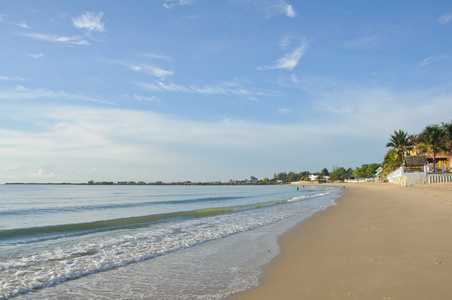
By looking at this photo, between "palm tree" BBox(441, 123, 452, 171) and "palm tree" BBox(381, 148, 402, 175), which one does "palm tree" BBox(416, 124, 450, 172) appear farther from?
"palm tree" BBox(381, 148, 402, 175)

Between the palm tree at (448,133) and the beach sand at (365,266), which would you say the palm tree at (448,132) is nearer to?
the palm tree at (448,133)

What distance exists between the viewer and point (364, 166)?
153 meters

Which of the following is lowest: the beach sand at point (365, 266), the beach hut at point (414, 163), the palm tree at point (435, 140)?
the beach sand at point (365, 266)

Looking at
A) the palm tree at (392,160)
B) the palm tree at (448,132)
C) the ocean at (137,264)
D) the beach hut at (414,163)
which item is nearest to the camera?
the ocean at (137,264)

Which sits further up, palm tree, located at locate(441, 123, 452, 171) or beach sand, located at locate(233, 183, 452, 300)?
palm tree, located at locate(441, 123, 452, 171)

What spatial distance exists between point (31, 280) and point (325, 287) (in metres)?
5.82

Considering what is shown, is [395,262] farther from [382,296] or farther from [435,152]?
[435,152]

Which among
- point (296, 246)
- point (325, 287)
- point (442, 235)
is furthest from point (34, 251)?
point (442, 235)

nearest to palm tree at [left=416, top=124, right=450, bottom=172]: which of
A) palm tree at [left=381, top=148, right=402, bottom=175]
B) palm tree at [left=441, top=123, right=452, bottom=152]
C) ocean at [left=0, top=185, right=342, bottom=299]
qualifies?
palm tree at [left=441, top=123, right=452, bottom=152]

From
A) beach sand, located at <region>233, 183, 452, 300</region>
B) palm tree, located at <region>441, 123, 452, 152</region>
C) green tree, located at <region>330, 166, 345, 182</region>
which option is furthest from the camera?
green tree, located at <region>330, 166, 345, 182</region>

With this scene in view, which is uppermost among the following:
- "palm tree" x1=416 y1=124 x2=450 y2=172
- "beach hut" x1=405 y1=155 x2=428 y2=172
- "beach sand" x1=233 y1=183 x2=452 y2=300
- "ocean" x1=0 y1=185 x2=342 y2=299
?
"palm tree" x1=416 y1=124 x2=450 y2=172

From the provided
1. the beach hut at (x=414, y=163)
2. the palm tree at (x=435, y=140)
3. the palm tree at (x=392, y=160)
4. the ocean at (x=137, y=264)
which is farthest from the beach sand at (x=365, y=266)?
the palm tree at (x=392, y=160)

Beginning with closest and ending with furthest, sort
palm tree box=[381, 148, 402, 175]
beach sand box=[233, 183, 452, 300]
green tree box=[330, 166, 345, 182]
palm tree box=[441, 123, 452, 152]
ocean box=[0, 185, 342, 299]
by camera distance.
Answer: beach sand box=[233, 183, 452, 300], ocean box=[0, 185, 342, 299], palm tree box=[441, 123, 452, 152], palm tree box=[381, 148, 402, 175], green tree box=[330, 166, 345, 182]

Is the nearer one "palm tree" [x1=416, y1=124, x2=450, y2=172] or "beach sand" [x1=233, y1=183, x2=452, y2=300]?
"beach sand" [x1=233, y1=183, x2=452, y2=300]
